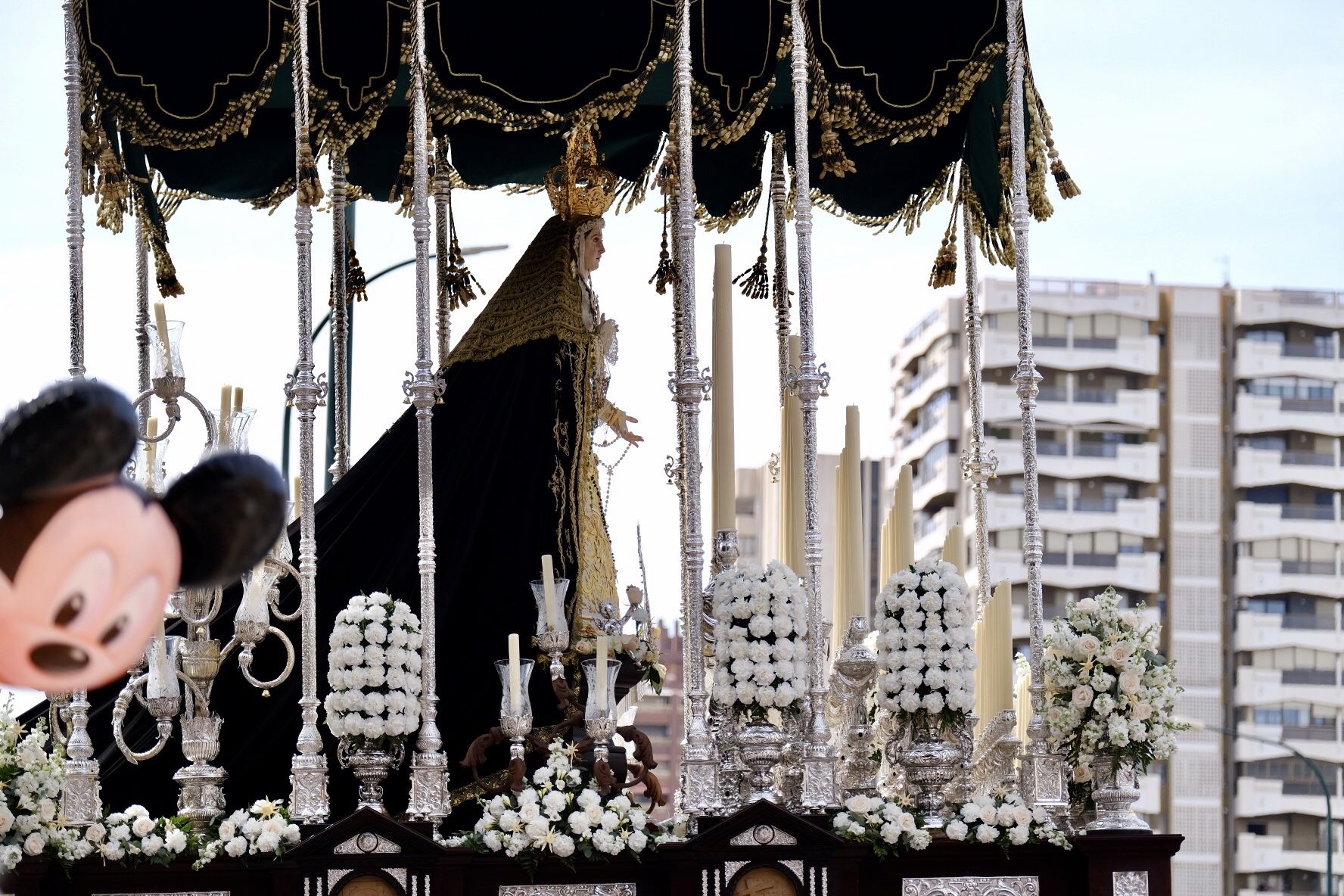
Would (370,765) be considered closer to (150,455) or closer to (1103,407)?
(150,455)

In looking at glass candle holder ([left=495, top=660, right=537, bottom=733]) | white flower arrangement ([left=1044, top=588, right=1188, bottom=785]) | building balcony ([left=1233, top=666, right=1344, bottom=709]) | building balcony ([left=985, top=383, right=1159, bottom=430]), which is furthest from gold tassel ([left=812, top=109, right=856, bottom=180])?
building balcony ([left=985, top=383, right=1159, bottom=430])

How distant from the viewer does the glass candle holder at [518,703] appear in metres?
11.2

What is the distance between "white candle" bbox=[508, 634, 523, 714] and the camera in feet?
36.7

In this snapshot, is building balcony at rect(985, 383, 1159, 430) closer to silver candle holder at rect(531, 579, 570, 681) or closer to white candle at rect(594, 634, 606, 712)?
silver candle holder at rect(531, 579, 570, 681)

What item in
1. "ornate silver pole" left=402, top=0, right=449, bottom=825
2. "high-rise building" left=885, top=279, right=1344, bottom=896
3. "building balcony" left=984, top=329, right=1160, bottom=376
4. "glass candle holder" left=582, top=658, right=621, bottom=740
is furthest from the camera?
"building balcony" left=984, top=329, right=1160, bottom=376

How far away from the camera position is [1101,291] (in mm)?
70812

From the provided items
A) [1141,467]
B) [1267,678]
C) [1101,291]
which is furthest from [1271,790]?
[1101,291]

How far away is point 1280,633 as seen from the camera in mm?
68125

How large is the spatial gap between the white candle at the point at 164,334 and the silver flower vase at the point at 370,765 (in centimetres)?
212

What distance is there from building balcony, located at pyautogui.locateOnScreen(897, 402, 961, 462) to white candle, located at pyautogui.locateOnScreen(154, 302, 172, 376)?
62.1 meters

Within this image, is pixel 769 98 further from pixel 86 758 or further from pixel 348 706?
pixel 86 758

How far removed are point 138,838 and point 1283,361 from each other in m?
65.1

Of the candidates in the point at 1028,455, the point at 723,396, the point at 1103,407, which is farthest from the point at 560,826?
the point at 1103,407

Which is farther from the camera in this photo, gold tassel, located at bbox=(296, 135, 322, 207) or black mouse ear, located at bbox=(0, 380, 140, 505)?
gold tassel, located at bbox=(296, 135, 322, 207)
